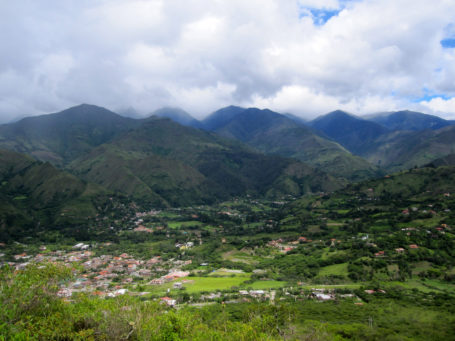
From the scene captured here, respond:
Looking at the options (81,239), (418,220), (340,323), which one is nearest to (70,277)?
(340,323)

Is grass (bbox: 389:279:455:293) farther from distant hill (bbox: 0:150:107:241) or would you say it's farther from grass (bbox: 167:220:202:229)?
distant hill (bbox: 0:150:107:241)

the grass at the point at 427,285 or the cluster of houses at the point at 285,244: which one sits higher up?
the grass at the point at 427,285

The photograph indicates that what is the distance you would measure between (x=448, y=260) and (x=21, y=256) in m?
129

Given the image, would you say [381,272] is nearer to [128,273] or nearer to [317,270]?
[317,270]

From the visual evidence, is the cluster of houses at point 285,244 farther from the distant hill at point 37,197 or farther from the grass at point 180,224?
the distant hill at point 37,197

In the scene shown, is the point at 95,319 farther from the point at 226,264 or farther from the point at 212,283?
the point at 226,264

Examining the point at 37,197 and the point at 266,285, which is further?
the point at 37,197

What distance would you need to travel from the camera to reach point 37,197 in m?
156

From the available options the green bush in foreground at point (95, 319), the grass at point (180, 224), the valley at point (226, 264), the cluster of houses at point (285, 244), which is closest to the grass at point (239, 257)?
the valley at point (226, 264)

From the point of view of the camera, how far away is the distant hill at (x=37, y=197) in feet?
403

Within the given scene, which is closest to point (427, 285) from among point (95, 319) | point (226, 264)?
point (226, 264)

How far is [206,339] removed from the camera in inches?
877

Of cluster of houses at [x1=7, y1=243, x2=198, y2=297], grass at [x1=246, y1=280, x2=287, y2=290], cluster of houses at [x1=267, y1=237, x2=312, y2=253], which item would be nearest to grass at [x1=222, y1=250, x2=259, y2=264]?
cluster of houses at [x1=267, y1=237, x2=312, y2=253]

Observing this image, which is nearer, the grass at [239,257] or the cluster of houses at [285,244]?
the grass at [239,257]
